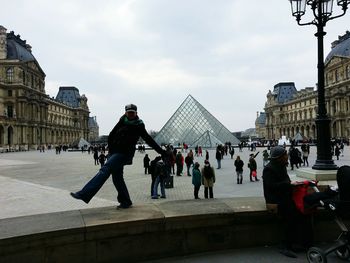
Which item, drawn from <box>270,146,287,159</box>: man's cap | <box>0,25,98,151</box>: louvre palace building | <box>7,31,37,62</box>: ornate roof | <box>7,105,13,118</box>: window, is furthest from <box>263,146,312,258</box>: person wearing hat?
<box>7,31,37,62</box>: ornate roof

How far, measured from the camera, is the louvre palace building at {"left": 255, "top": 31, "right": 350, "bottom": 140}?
63.2 metres

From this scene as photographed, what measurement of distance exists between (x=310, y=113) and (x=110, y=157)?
88.0 m

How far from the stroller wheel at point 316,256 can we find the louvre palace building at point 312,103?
64528mm

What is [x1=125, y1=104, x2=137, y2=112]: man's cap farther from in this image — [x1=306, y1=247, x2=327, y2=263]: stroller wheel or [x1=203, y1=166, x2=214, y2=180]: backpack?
[x1=203, y1=166, x2=214, y2=180]: backpack

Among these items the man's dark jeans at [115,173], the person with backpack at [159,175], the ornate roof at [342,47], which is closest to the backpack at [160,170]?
the person with backpack at [159,175]

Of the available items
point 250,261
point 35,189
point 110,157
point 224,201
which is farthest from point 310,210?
point 35,189

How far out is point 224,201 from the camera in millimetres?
3668

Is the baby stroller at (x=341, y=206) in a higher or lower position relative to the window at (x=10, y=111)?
lower

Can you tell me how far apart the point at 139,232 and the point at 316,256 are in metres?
1.42

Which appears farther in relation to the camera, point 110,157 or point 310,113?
point 310,113

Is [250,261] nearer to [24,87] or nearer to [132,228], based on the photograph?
[132,228]

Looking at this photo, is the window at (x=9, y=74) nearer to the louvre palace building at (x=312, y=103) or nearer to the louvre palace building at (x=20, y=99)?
the louvre palace building at (x=20, y=99)

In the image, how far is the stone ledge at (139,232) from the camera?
2.54m

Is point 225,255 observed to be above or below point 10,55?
below
